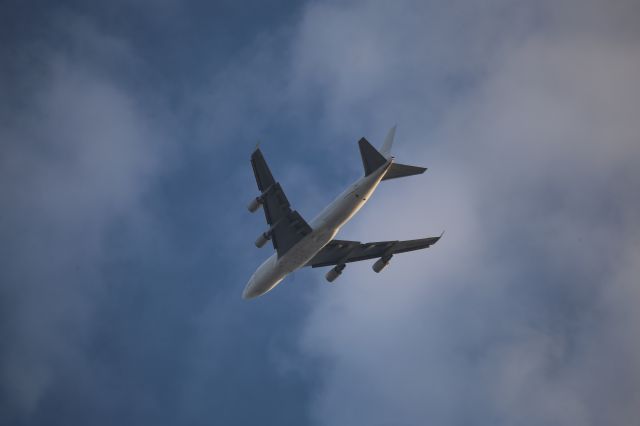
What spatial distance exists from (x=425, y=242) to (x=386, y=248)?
11.6ft

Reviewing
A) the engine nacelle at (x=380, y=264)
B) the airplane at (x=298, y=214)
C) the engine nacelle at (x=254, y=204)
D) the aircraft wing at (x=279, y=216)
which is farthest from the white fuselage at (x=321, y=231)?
the engine nacelle at (x=380, y=264)

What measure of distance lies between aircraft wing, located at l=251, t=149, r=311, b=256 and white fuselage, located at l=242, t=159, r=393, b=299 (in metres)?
0.54

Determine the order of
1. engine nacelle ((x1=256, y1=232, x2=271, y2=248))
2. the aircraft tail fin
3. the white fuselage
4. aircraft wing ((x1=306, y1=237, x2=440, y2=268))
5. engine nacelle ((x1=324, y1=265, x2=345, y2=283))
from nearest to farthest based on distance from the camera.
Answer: the aircraft tail fin
the white fuselage
engine nacelle ((x1=256, y1=232, x2=271, y2=248))
engine nacelle ((x1=324, y1=265, x2=345, y2=283))
aircraft wing ((x1=306, y1=237, x2=440, y2=268))

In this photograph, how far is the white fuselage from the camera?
37219 mm

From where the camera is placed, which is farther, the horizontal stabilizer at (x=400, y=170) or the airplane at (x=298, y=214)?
the horizontal stabilizer at (x=400, y=170)

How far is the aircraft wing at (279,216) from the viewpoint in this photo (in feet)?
121

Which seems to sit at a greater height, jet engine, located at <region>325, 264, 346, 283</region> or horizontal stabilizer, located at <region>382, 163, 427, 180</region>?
jet engine, located at <region>325, 264, 346, 283</region>


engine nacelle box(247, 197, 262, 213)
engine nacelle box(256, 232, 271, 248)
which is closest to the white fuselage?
engine nacelle box(256, 232, 271, 248)

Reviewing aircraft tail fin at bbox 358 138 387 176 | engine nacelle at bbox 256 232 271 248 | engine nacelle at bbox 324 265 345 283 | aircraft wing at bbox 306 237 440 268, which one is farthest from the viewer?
aircraft wing at bbox 306 237 440 268

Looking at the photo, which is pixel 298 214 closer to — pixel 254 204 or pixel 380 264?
pixel 254 204

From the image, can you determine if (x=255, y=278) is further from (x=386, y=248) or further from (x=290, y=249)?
(x=386, y=248)

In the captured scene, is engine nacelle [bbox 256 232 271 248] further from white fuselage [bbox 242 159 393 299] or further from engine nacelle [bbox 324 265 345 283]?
engine nacelle [bbox 324 265 345 283]

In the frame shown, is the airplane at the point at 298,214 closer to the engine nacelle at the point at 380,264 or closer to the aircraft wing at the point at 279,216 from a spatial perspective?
the aircraft wing at the point at 279,216

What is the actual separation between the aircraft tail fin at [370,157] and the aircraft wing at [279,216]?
5.96 meters
